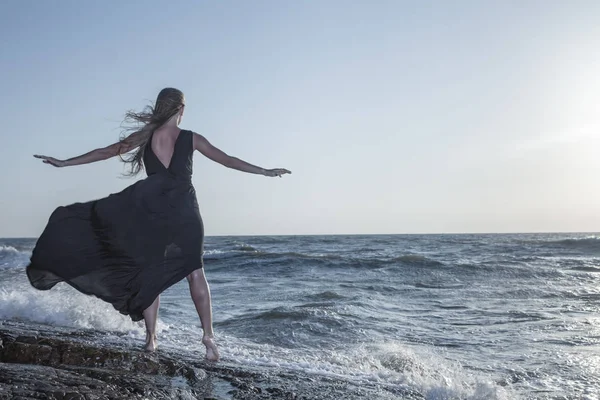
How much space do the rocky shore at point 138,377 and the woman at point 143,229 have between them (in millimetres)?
467

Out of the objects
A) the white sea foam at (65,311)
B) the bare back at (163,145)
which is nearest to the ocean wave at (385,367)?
the white sea foam at (65,311)

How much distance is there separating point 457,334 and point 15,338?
17.3 feet

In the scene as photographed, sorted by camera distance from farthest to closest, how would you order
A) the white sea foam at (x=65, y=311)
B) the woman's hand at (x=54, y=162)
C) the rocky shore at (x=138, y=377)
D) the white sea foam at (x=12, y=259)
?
the white sea foam at (x=12, y=259) → the white sea foam at (x=65, y=311) → the woman's hand at (x=54, y=162) → the rocky shore at (x=138, y=377)

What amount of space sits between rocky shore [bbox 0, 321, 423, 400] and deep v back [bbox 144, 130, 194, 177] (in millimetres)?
1294

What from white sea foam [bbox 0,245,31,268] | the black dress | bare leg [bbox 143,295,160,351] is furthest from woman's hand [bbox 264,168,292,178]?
white sea foam [bbox 0,245,31,268]

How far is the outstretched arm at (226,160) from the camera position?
14.0 feet

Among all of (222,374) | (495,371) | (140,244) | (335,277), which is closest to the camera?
(222,374)

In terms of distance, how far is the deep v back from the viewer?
417 cm

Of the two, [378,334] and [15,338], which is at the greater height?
[15,338]

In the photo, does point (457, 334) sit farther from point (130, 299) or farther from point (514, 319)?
point (130, 299)

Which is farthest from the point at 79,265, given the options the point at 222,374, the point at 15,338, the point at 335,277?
the point at 335,277

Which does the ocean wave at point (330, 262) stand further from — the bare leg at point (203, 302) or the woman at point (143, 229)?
the woman at point (143, 229)

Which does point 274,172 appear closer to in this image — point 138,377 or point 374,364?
point 138,377

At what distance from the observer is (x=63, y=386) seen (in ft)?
9.23
